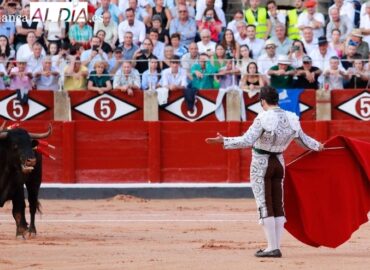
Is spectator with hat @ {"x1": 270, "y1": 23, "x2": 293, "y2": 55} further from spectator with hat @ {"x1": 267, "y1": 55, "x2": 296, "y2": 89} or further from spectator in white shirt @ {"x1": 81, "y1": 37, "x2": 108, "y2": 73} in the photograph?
spectator in white shirt @ {"x1": 81, "y1": 37, "x2": 108, "y2": 73}

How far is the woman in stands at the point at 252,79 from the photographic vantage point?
52.0ft

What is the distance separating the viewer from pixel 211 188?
16453 millimetres

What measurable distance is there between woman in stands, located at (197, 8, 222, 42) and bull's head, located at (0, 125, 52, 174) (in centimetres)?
582

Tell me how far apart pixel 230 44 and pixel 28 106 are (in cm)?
282

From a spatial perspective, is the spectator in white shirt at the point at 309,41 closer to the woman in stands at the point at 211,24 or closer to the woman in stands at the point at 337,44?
the woman in stands at the point at 337,44

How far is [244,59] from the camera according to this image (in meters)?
15.9

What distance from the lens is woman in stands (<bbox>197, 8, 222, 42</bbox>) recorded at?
16594mm

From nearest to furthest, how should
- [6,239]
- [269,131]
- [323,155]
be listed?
[269,131] → [323,155] → [6,239]

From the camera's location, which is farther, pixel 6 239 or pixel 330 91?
pixel 330 91

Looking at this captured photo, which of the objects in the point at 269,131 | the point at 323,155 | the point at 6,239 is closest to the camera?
the point at 269,131

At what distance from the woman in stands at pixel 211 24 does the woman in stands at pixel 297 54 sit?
1.12 metres

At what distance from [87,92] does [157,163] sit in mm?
1350

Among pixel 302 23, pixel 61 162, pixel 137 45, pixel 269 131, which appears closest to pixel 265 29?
pixel 302 23

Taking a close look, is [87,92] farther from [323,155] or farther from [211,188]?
[323,155]
